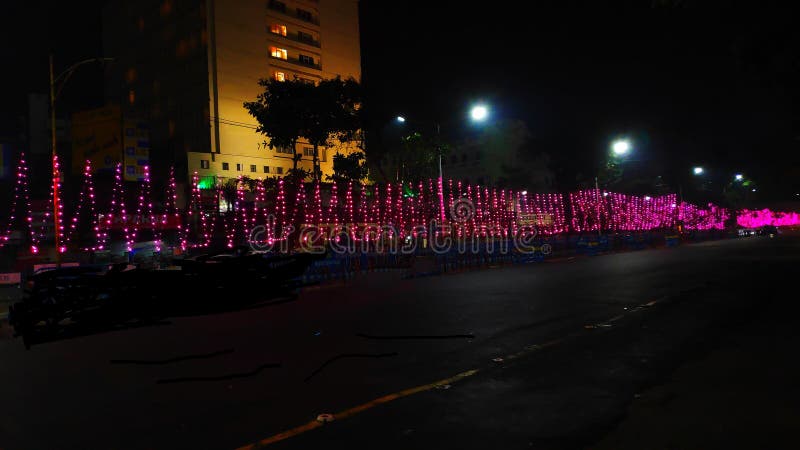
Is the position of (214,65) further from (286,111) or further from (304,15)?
(286,111)

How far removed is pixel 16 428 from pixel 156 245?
26.3 metres

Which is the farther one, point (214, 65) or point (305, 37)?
point (305, 37)

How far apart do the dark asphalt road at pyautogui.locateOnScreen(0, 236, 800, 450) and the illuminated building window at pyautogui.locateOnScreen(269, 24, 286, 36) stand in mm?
50396

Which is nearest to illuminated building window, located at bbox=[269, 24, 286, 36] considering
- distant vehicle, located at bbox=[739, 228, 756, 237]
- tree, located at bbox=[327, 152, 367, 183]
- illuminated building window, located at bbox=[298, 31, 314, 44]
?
illuminated building window, located at bbox=[298, 31, 314, 44]

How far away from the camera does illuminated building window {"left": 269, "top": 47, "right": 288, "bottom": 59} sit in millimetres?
56844

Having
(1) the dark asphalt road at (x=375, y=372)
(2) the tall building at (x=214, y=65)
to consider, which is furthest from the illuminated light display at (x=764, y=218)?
(1) the dark asphalt road at (x=375, y=372)

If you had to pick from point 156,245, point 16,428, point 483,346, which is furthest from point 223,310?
point 156,245

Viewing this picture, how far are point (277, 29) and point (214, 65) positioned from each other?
9796mm

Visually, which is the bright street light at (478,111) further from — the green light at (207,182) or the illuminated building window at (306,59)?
the illuminated building window at (306,59)

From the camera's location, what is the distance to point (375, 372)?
6859mm

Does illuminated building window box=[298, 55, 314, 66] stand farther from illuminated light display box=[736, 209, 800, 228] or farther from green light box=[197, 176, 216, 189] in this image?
illuminated light display box=[736, 209, 800, 228]

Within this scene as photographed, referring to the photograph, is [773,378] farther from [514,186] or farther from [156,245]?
[514,186]

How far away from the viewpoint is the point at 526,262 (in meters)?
31.6

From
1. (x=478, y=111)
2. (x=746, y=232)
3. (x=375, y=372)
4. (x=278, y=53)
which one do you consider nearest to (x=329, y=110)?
(x=478, y=111)
